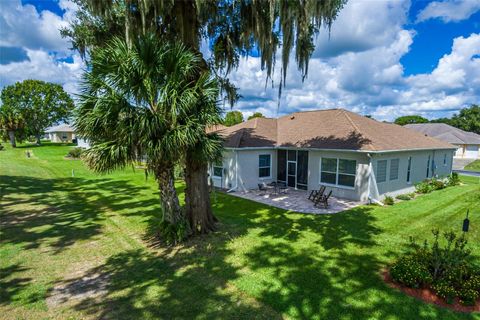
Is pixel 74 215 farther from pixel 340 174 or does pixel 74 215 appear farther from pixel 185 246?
pixel 340 174

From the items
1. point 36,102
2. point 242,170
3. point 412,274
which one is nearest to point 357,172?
point 242,170

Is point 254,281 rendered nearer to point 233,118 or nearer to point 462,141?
point 462,141

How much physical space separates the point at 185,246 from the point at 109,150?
3472 millimetres

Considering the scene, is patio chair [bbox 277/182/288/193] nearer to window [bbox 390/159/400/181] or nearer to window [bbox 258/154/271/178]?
window [bbox 258/154/271/178]

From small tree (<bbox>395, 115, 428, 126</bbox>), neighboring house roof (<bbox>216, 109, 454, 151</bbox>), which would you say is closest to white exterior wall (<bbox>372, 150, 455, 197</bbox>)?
neighboring house roof (<bbox>216, 109, 454, 151</bbox>)

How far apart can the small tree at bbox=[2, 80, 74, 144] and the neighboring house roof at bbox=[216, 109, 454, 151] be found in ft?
149

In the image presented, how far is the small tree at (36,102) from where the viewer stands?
4862cm

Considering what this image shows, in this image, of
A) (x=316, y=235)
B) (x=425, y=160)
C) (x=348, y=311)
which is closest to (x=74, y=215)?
(x=316, y=235)

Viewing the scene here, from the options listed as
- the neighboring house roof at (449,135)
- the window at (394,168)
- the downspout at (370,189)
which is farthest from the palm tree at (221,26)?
the neighboring house roof at (449,135)

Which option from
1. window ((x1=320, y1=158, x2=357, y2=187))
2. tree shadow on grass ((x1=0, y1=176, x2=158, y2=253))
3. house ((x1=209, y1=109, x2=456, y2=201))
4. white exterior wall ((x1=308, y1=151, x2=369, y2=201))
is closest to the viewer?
tree shadow on grass ((x1=0, y1=176, x2=158, y2=253))

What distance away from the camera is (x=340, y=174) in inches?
534

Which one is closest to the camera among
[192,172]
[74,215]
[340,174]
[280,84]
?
[192,172]

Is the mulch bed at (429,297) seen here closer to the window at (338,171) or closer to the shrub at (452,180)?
the window at (338,171)

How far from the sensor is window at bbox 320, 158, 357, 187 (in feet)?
43.1
